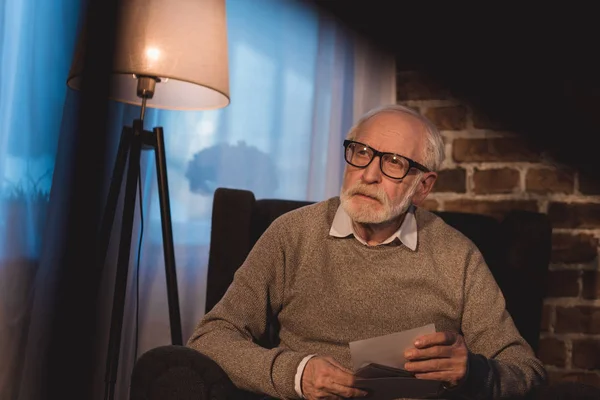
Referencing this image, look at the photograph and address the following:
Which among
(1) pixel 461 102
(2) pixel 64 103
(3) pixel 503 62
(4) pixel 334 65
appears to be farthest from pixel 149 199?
(3) pixel 503 62

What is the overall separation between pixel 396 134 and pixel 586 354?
1.01 metres

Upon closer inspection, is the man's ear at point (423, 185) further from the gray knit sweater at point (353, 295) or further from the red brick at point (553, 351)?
the red brick at point (553, 351)

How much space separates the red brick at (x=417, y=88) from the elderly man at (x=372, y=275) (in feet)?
2.06

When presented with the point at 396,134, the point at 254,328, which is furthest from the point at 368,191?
the point at 254,328

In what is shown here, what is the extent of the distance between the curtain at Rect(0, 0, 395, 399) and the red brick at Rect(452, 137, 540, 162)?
0.41 m

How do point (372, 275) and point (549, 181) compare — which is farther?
point (549, 181)

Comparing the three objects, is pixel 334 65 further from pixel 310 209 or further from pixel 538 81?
pixel 310 209

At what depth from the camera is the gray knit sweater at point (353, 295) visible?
4.38ft

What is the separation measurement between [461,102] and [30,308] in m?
1.48

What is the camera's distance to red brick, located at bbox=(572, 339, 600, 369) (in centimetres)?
188

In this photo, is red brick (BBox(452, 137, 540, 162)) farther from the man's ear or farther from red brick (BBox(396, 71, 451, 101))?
the man's ear

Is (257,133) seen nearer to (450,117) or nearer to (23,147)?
(450,117)

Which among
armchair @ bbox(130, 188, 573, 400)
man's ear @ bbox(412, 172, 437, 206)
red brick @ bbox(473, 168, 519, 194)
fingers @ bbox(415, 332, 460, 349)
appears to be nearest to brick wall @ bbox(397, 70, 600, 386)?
red brick @ bbox(473, 168, 519, 194)

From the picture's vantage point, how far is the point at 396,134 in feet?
4.79
